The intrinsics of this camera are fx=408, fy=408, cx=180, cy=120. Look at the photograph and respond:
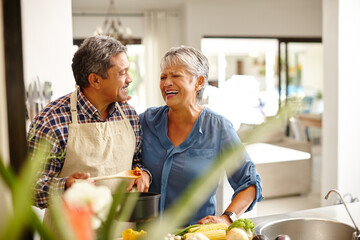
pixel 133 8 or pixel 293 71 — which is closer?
pixel 133 8

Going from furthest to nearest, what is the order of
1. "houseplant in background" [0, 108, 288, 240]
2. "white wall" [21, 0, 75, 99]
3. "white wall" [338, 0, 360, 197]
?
"white wall" [338, 0, 360, 197] < "white wall" [21, 0, 75, 99] < "houseplant in background" [0, 108, 288, 240]

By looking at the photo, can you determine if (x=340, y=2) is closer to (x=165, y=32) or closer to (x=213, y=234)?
(x=213, y=234)

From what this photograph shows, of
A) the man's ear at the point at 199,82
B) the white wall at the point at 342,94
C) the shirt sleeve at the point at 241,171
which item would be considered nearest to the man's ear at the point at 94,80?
the man's ear at the point at 199,82

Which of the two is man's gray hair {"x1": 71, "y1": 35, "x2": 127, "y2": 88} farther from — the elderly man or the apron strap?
the apron strap

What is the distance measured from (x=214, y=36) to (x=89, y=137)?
662 centimetres

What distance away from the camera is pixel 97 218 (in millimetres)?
438

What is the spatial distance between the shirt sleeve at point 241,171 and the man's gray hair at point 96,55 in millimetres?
578

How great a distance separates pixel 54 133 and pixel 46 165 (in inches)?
4.9

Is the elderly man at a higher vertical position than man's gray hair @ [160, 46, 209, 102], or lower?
lower

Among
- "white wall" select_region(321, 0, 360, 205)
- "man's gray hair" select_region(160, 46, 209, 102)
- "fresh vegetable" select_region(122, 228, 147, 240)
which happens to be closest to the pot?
"fresh vegetable" select_region(122, 228, 147, 240)

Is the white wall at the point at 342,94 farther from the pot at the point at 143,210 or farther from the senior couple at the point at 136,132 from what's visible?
the pot at the point at 143,210

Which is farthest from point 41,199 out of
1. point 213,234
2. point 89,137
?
point 213,234

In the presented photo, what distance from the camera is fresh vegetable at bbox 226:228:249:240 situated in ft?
4.20

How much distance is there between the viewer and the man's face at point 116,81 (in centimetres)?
164
